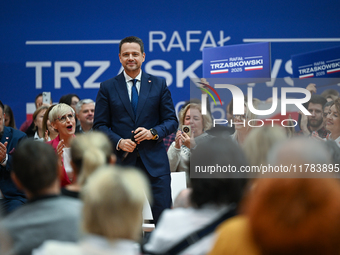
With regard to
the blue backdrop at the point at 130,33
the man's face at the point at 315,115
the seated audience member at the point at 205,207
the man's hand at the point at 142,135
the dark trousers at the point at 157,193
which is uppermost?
the blue backdrop at the point at 130,33

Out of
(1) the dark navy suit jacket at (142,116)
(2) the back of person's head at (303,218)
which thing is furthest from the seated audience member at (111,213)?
(1) the dark navy suit jacket at (142,116)

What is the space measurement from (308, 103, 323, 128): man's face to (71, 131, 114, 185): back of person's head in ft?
5.11

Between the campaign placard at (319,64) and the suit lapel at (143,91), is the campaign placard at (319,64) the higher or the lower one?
the higher one

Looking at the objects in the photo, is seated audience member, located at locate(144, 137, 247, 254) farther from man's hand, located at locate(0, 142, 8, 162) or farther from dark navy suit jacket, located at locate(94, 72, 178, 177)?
man's hand, located at locate(0, 142, 8, 162)

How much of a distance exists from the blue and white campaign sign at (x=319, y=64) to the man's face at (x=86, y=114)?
2248 millimetres

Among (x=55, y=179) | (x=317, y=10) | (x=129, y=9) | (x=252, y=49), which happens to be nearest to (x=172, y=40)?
(x=129, y=9)

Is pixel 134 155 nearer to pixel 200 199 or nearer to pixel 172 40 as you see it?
pixel 200 199

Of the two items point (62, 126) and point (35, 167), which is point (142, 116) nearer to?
point (62, 126)

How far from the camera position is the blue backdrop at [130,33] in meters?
6.07

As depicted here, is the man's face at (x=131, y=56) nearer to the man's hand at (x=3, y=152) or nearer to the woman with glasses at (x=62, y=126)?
the woman with glasses at (x=62, y=126)

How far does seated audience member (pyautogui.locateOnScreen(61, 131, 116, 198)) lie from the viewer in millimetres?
1972

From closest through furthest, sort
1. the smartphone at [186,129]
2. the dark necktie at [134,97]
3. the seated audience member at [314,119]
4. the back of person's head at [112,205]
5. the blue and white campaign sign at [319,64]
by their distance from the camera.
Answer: the back of person's head at [112,205] → the seated audience member at [314,119] → the dark necktie at [134,97] → the blue and white campaign sign at [319,64] → the smartphone at [186,129]

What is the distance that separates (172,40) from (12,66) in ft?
7.76

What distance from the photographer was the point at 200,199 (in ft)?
5.25
